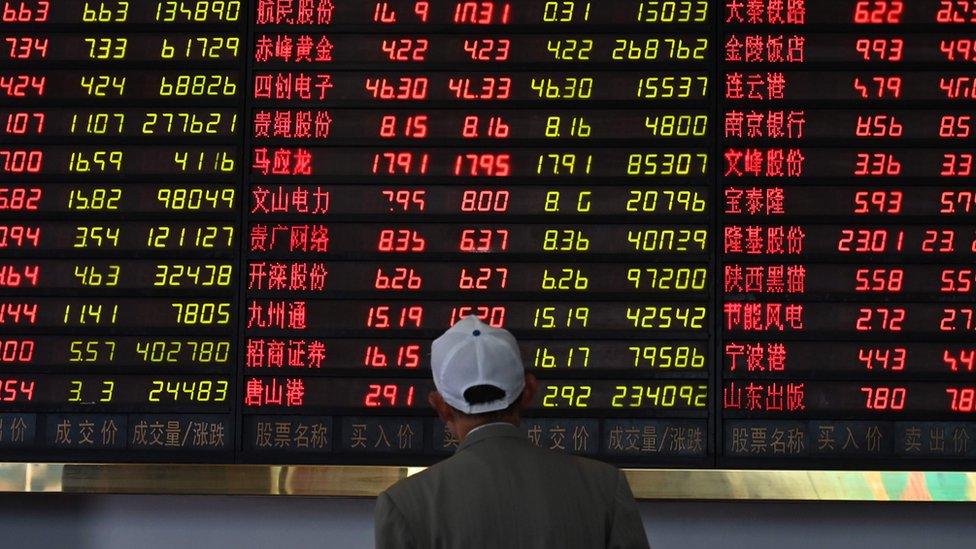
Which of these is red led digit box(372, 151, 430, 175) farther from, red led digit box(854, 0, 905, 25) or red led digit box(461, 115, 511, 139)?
red led digit box(854, 0, 905, 25)

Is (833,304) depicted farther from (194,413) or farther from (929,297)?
(194,413)

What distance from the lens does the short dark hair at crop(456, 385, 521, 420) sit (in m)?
2.47

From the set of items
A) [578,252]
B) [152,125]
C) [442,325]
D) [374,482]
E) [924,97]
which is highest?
[924,97]

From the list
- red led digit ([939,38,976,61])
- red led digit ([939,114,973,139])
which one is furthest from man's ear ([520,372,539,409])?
red led digit ([939,38,976,61])

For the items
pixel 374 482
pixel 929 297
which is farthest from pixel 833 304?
pixel 374 482

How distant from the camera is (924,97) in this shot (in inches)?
190

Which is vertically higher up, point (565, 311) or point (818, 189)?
point (818, 189)

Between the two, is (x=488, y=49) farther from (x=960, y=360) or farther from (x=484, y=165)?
(x=960, y=360)

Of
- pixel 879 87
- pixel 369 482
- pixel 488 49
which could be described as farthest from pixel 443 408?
pixel 879 87

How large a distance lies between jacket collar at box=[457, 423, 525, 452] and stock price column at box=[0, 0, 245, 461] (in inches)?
99.2

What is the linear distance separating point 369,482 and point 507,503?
243 centimetres

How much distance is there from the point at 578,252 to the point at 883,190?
1.16m

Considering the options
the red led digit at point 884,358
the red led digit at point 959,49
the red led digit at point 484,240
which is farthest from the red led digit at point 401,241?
the red led digit at point 959,49

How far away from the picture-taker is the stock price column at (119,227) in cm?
483
